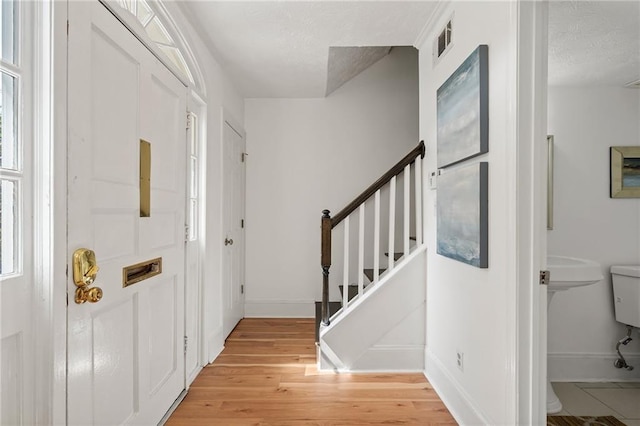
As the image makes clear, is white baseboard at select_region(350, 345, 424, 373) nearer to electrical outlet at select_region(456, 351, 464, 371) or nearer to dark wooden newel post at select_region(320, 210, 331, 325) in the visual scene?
dark wooden newel post at select_region(320, 210, 331, 325)

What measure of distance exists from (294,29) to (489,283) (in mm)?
2050

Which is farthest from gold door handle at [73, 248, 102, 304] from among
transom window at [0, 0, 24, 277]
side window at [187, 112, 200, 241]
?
side window at [187, 112, 200, 241]

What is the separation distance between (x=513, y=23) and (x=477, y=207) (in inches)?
31.3

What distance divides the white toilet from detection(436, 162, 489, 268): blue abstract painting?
4.59 feet

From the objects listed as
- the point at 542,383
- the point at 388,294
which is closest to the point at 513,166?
the point at 542,383

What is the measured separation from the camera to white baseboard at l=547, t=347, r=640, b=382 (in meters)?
2.48

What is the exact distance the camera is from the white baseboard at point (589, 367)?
2.48 meters

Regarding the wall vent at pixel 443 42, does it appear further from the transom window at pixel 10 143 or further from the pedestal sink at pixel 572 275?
the transom window at pixel 10 143

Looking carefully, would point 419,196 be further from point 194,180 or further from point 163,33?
point 163,33

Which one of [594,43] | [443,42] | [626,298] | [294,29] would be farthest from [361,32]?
[626,298]

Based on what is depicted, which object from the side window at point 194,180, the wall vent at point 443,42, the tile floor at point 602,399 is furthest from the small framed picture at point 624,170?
the side window at point 194,180

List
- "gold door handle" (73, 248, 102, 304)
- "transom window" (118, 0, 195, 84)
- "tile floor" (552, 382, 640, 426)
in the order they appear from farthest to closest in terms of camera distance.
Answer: "tile floor" (552, 382, 640, 426) < "transom window" (118, 0, 195, 84) < "gold door handle" (73, 248, 102, 304)

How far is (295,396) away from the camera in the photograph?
2240 millimetres

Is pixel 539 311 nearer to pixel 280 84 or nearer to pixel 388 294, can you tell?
pixel 388 294
